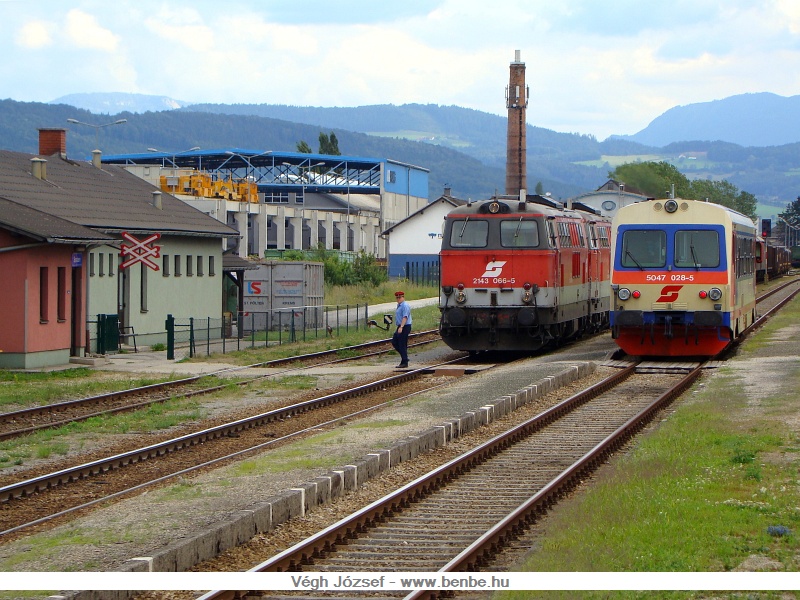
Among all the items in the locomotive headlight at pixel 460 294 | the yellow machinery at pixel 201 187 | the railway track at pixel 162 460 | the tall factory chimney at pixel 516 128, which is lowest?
the railway track at pixel 162 460

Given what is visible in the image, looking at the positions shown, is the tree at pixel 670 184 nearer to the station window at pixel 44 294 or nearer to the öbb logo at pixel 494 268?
the öbb logo at pixel 494 268

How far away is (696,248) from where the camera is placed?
78.3ft

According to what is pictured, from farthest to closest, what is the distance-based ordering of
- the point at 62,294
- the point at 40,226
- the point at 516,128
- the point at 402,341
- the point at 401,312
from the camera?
the point at 516,128, the point at 62,294, the point at 40,226, the point at 402,341, the point at 401,312

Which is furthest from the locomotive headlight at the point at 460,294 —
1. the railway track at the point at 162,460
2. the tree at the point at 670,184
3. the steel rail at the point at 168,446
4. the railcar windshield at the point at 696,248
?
the tree at the point at 670,184

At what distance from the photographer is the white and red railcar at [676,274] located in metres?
23.6

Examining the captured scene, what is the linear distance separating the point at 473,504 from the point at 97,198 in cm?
2574

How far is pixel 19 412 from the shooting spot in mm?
18516

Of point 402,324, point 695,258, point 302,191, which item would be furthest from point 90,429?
point 302,191

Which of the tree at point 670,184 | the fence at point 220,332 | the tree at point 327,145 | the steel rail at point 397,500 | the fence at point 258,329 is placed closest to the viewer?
the steel rail at point 397,500

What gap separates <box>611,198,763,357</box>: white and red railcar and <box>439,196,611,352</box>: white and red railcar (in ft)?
6.55

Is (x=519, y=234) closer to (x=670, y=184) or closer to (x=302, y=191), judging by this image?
(x=670, y=184)

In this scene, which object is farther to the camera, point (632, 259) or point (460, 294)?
point (460, 294)

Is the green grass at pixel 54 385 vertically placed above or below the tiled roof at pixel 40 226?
below

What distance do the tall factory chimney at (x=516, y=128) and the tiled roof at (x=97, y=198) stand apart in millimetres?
37493
